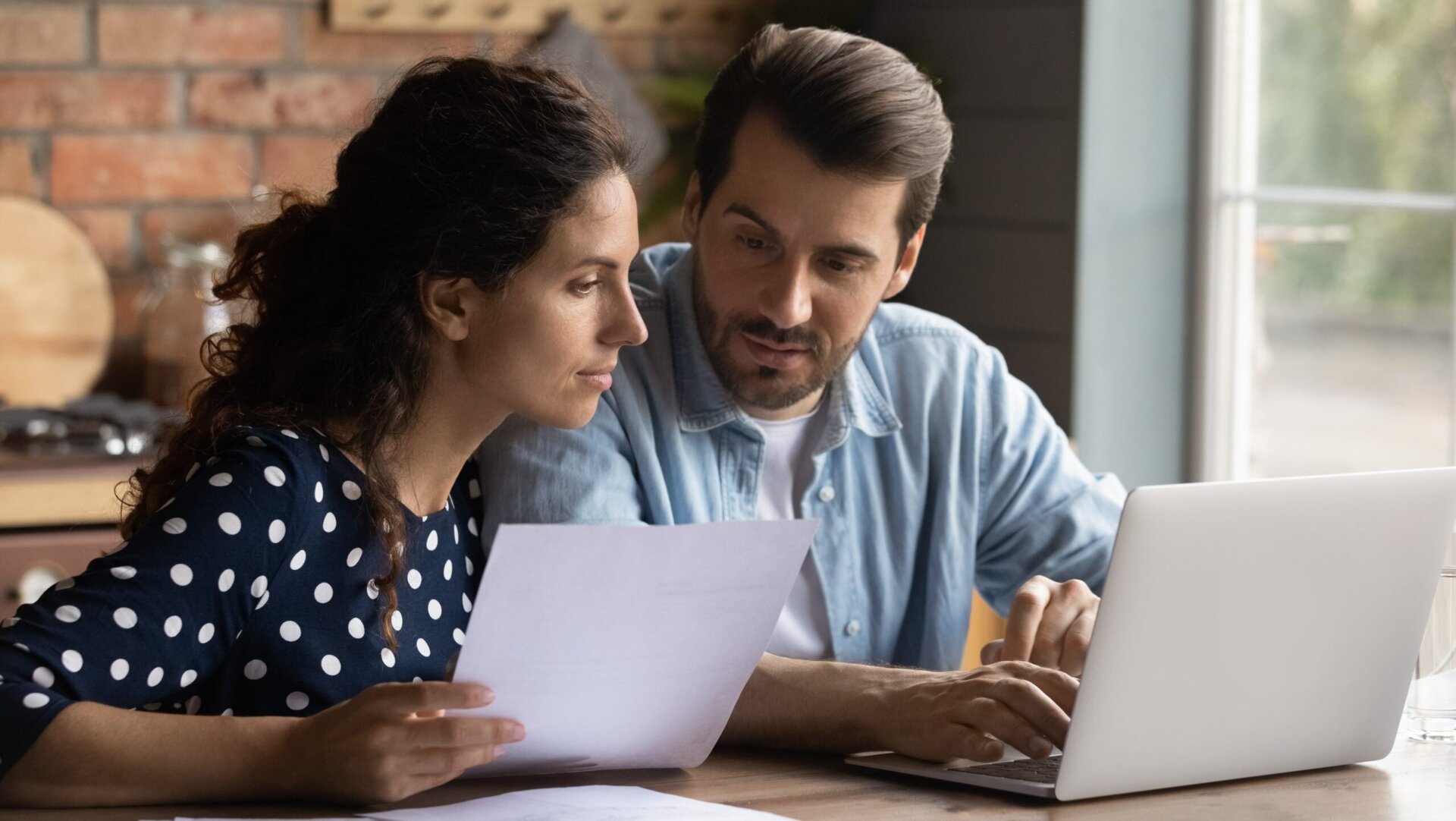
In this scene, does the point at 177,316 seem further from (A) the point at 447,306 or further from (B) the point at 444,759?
(B) the point at 444,759

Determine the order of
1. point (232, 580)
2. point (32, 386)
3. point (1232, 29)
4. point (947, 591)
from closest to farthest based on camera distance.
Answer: point (232, 580)
point (947, 591)
point (32, 386)
point (1232, 29)

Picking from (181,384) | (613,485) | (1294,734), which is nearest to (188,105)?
(181,384)

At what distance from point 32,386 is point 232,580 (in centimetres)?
165

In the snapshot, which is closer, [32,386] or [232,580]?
[232,580]

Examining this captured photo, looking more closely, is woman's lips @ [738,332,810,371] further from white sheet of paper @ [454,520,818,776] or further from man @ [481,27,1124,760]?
white sheet of paper @ [454,520,818,776]

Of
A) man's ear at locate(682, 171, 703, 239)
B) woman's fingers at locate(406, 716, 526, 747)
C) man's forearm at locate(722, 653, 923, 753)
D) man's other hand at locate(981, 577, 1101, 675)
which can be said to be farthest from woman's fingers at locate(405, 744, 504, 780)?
man's ear at locate(682, 171, 703, 239)

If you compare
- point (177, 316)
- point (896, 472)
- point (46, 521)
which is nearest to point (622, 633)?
point (896, 472)

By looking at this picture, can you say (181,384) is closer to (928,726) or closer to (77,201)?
(77,201)

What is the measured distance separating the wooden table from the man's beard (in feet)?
1.53

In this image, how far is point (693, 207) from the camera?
5.80ft

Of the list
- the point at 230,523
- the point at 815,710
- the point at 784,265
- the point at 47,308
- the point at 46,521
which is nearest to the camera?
the point at 230,523

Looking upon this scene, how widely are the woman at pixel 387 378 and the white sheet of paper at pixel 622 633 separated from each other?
0.66 feet

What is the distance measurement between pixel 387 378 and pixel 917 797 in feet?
1.72

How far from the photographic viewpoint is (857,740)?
1.34 metres
